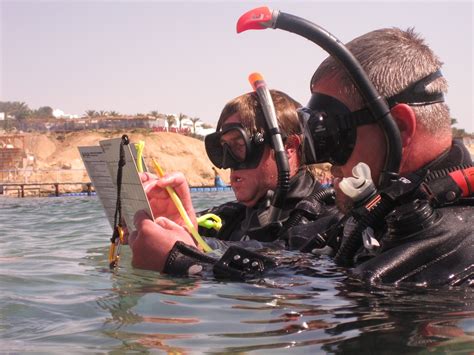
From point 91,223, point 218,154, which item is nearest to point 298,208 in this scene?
point 218,154

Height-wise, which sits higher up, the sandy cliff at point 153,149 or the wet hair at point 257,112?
the sandy cliff at point 153,149

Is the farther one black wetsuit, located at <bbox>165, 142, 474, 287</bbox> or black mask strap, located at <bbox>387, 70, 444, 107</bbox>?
black mask strap, located at <bbox>387, 70, 444, 107</bbox>

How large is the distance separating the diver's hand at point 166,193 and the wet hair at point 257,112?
1.04m

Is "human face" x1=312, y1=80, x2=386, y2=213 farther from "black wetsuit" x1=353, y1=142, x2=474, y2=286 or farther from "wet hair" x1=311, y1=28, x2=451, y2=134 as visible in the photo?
"black wetsuit" x1=353, y1=142, x2=474, y2=286

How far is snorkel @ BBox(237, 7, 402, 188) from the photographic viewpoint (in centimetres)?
246

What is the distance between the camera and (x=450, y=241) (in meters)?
2.30

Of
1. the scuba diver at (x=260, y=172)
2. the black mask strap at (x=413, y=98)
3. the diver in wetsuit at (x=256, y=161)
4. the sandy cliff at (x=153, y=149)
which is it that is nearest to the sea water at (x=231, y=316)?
the black mask strap at (x=413, y=98)

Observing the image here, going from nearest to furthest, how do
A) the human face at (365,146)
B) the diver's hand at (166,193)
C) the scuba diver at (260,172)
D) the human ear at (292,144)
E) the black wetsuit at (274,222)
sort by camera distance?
the human face at (365,146) < the diver's hand at (166,193) < the black wetsuit at (274,222) < the scuba diver at (260,172) < the human ear at (292,144)

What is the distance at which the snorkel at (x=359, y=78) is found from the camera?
8.07 ft

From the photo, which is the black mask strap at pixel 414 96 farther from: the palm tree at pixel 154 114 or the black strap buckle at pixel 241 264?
the palm tree at pixel 154 114

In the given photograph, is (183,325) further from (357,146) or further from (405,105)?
(405,105)

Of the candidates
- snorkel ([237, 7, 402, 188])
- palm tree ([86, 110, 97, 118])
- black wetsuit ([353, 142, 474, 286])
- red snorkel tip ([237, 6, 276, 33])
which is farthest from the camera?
palm tree ([86, 110, 97, 118])

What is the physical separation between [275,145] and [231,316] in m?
2.07

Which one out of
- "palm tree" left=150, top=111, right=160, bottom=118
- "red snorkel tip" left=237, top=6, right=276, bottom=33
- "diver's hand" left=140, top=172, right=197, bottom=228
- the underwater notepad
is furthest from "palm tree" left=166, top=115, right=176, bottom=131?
"red snorkel tip" left=237, top=6, right=276, bottom=33
